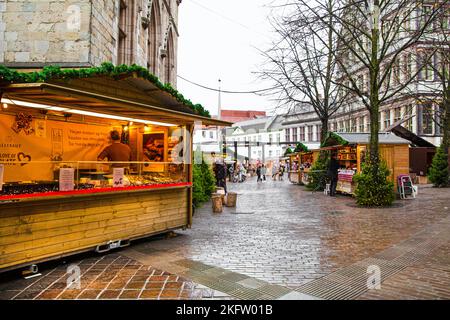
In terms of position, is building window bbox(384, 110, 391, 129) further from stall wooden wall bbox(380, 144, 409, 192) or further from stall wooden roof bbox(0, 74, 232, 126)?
stall wooden roof bbox(0, 74, 232, 126)

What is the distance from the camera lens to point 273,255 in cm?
621

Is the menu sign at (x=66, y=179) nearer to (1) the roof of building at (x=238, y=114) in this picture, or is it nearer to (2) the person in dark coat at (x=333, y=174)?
(2) the person in dark coat at (x=333, y=174)

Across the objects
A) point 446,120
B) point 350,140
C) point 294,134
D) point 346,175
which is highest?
point 294,134

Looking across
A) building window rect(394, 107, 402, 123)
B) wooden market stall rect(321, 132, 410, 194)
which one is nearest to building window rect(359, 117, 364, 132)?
building window rect(394, 107, 402, 123)

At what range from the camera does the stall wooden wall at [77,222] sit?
500cm

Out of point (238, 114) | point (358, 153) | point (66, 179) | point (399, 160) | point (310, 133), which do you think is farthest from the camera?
point (238, 114)

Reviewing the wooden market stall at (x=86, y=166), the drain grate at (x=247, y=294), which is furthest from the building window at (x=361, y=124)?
the drain grate at (x=247, y=294)

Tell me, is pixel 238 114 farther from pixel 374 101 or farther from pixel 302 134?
pixel 374 101

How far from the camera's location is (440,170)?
72.0 ft

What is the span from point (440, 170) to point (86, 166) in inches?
887

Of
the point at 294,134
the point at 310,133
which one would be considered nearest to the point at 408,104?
the point at 310,133

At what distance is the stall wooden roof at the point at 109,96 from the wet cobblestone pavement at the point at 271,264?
2.70 m

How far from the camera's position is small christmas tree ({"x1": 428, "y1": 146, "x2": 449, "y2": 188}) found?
21734 millimetres
